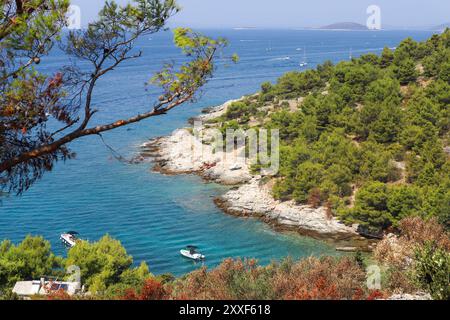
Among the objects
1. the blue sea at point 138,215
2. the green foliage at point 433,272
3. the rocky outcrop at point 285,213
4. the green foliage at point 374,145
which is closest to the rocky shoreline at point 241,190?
the rocky outcrop at point 285,213

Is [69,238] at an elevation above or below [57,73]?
below

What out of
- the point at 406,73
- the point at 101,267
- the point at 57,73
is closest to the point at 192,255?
the point at 101,267

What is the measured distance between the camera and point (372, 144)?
34.9 meters

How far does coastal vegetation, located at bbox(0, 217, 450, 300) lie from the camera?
10.3m

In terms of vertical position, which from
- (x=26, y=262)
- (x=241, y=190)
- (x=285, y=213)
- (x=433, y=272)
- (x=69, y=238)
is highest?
(x=433, y=272)

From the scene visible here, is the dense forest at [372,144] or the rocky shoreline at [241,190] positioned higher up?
the dense forest at [372,144]

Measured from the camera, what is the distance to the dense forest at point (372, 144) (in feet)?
92.4

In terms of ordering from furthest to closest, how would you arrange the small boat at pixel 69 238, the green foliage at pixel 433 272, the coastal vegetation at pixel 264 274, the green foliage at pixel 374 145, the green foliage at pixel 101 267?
the green foliage at pixel 374 145 → the small boat at pixel 69 238 → the green foliage at pixel 101 267 → the coastal vegetation at pixel 264 274 → the green foliage at pixel 433 272

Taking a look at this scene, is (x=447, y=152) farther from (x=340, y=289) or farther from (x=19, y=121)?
(x=19, y=121)

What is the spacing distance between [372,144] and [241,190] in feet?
32.1

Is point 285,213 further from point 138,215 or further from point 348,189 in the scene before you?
point 138,215

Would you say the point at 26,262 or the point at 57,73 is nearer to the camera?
the point at 57,73

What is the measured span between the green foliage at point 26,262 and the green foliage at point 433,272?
49.3 feet

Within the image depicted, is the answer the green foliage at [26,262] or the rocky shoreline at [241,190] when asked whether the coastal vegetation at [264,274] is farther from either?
the rocky shoreline at [241,190]
